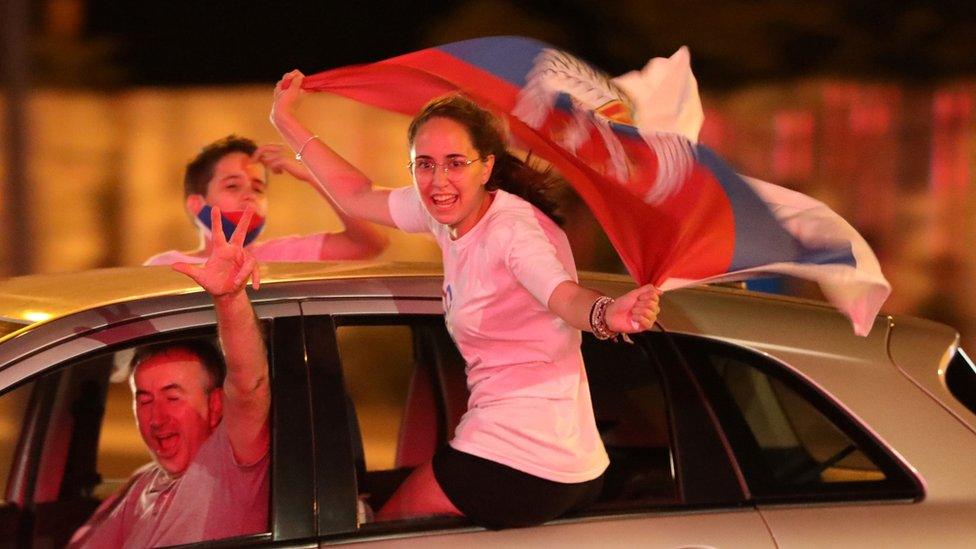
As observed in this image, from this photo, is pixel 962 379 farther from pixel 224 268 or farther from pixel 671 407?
pixel 224 268

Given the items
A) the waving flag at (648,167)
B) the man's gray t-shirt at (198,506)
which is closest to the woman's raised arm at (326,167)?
the waving flag at (648,167)

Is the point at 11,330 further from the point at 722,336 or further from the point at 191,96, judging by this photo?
the point at 191,96

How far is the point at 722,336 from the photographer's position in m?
3.24

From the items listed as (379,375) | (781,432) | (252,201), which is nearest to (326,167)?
(252,201)

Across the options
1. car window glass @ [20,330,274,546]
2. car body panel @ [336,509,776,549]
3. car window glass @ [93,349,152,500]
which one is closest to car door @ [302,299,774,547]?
car body panel @ [336,509,776,549]

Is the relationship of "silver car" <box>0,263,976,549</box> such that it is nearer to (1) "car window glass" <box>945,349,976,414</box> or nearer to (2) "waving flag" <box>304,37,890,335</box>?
(1) "car window glass" <box>945,349,976,414</box>

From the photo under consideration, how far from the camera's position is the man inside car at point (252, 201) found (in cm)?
398

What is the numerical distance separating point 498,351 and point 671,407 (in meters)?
0.44

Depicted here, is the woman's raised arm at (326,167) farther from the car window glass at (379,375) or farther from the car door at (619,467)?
the car window glass at (379,375)

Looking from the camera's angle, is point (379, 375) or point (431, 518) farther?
point (379, 375)

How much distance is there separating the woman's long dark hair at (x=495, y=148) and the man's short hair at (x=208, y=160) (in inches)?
43.2

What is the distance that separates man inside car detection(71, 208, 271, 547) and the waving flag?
0.61 metres

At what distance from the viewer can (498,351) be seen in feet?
9.75

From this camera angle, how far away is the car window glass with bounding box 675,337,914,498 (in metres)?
3.12
